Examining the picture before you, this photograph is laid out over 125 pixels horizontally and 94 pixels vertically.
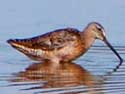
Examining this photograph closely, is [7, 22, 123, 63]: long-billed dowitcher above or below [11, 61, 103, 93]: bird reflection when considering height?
above

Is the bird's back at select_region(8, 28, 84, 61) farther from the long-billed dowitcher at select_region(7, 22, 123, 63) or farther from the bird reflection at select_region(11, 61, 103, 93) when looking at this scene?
the bird reflection at select_region(11, 61, 103, 93)

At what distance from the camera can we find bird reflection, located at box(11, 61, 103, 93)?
37.0ft

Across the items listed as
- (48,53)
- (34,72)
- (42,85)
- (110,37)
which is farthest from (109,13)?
(42,85)

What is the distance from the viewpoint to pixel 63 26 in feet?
51.7

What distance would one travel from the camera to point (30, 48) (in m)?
13.5

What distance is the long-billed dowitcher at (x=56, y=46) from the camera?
1342cm

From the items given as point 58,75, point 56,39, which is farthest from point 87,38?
point 58,75

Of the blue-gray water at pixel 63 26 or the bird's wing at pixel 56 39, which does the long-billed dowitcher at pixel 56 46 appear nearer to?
the bird's wing at pixel 56 39

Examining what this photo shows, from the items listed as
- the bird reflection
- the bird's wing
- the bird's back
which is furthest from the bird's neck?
the bird reflection

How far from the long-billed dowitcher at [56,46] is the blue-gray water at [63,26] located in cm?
17

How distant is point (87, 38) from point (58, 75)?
1.98 m

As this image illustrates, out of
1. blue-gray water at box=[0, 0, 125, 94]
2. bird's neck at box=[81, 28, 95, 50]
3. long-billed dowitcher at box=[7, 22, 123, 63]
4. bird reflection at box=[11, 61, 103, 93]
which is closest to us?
blue-gray water at box=[0, 0, 125, 94]

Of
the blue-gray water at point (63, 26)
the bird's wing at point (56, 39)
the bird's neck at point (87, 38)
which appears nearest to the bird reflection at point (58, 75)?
the blue-gray water at point (63, 26)

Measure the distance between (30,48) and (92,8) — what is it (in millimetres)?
3724
